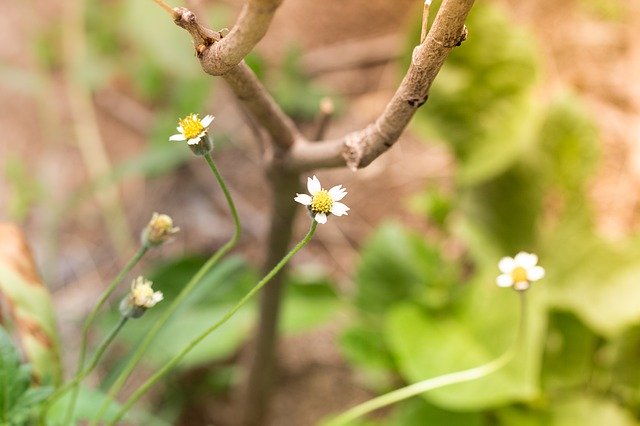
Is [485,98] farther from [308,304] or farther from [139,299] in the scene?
Answer: [139,299]

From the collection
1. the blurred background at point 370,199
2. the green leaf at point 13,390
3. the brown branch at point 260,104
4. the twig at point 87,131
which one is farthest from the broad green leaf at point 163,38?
the green leaf at point 13,390

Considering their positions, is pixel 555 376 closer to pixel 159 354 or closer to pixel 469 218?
pixel 469 218

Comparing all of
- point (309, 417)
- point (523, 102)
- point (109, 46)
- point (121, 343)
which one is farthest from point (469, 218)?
point (109, 46)

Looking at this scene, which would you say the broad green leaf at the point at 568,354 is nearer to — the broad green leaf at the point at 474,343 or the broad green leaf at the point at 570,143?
the broad green leaf at the point at 474,343

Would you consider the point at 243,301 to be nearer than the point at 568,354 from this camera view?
Yes

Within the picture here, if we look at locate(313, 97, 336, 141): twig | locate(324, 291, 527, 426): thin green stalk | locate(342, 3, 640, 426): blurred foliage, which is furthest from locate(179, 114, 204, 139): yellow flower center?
locate(342, 3, 640, 426): blurred foliage

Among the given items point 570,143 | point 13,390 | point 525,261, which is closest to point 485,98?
point 570,143

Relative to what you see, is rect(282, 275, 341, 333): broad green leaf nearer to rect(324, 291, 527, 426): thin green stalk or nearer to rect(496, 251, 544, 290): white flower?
rect(324, 291, 527, 426): thin green stalk
